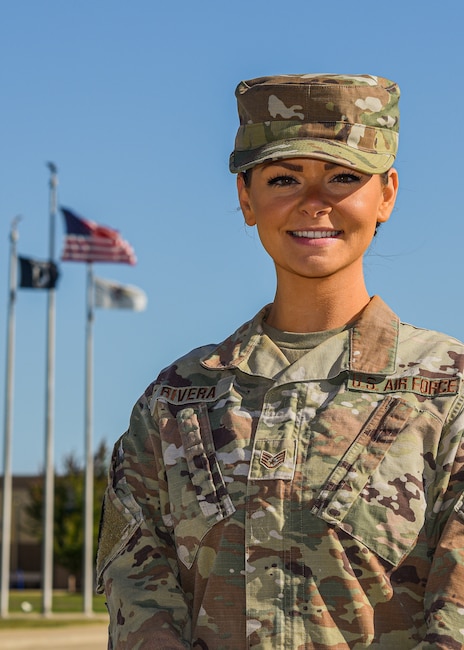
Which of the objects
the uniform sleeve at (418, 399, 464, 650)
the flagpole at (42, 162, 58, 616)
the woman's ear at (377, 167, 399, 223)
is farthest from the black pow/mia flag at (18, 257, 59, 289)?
the uniform sleeve at (418, 399, 464, 650)

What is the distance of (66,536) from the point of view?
46.7 m

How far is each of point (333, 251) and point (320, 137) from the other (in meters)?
0.25

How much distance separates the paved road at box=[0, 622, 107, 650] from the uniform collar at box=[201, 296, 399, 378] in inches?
735

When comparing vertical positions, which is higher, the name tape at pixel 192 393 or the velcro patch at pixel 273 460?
the name tape at pixel 192 393

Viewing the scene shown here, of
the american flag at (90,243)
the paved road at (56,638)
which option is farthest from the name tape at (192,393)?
the american flag at (90,243)

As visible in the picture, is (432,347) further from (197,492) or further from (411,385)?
(197,492)

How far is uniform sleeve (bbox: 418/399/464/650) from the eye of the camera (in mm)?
2553

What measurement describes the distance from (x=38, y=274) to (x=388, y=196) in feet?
96.0

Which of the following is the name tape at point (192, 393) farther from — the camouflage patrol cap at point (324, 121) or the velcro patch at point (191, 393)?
the camouflage patrol cap at point (324, 121)

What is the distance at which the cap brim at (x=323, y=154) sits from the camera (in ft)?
9.31

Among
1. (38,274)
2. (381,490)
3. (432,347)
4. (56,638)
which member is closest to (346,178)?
(432,347)

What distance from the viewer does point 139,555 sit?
113 inches

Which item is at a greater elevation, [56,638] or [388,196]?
[388,196]

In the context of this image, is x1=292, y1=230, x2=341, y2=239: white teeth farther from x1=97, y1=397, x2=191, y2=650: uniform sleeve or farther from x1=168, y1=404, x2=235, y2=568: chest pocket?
x1=97, y1=397, x2=191, y2=650: uniform sleeve
